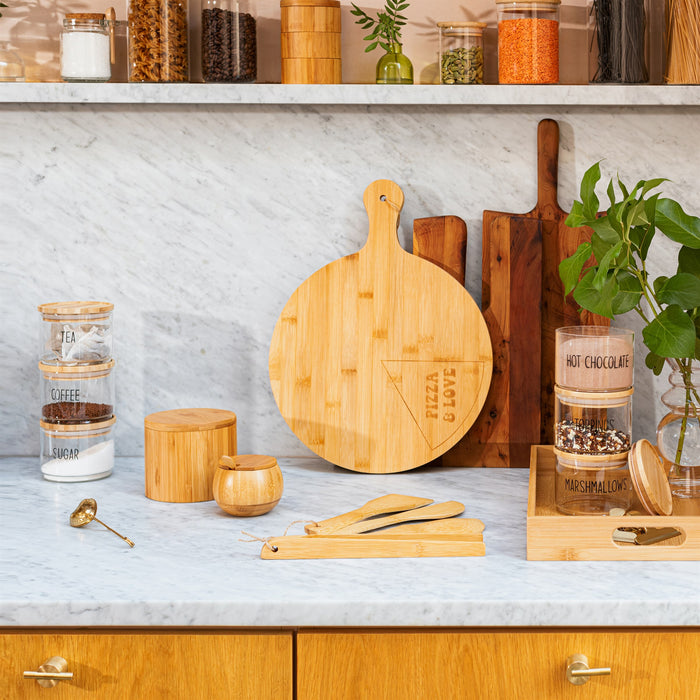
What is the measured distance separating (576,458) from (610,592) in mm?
239

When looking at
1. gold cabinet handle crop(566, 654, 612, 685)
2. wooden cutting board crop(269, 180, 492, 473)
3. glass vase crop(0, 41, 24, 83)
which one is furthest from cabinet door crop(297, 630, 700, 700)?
glass vase crop(0, 41, 24, 83)

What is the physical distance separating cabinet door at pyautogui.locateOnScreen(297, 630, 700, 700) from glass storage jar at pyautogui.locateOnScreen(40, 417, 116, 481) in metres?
0.60

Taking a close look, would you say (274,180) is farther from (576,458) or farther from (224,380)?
(576,458)

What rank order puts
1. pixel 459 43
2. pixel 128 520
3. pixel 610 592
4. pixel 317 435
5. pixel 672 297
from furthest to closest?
pixel 317 435 < pixel 459 43 < pixel 128 520 < pixel 672 297 < pixel 610 592

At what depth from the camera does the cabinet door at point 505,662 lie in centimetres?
108

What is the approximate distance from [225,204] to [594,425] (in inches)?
29.6

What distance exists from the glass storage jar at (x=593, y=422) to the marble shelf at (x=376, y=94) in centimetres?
48

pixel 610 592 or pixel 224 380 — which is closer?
pixel 610 592

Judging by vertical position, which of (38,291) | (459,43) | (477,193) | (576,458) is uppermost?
(459,43)

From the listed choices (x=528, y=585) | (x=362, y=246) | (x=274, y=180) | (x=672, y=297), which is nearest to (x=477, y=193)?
(x=362, y=246)

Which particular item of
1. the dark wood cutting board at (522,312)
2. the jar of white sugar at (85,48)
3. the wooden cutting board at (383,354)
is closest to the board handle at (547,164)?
the dark wood cutting board at (522,312)

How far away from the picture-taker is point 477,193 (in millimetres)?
1625

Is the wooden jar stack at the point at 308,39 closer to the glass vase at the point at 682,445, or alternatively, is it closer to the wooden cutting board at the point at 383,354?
the wooden cutting board at the point at 383,354

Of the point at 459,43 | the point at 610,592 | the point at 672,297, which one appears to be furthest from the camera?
the point at 459,43
